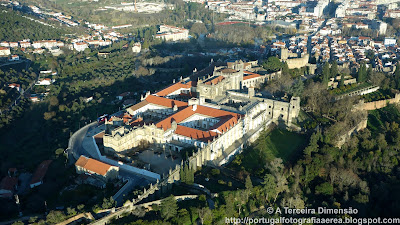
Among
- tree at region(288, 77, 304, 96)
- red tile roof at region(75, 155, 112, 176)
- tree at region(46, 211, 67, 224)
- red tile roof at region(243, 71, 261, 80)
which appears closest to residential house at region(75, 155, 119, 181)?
red tile roof at region(75, 155, 112, 176)

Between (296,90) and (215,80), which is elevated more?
(215,80)

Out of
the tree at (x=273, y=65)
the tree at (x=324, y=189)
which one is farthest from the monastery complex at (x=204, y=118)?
the tree at (x=324, y=189)

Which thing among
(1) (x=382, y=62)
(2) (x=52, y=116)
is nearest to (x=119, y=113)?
(2) (x=52, y=116)

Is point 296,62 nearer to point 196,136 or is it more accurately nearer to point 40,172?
point 196,136

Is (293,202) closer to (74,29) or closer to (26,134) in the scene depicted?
(26,134)

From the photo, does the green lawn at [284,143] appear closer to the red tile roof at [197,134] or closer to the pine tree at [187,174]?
the red tile roof at [197,134]

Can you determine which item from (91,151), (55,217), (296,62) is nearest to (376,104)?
(296,62)

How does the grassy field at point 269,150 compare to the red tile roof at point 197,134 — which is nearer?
the grassy field at point 269,150
